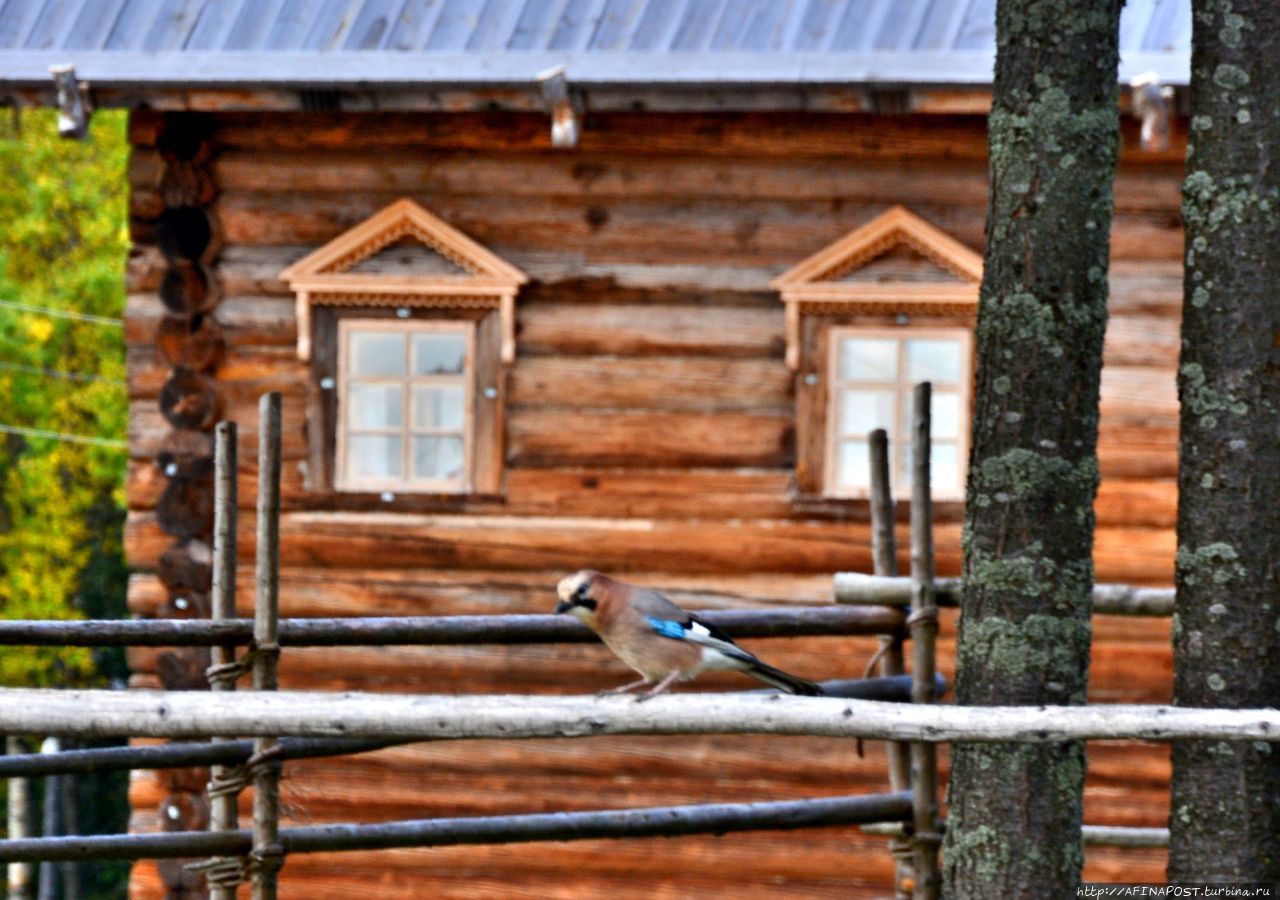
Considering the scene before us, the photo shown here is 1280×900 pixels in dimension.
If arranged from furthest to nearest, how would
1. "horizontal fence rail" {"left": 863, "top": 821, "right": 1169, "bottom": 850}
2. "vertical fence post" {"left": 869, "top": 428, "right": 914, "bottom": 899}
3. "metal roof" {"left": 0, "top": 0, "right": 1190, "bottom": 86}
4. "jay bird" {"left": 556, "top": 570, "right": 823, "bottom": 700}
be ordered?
"metal roof" {"left": 0, "top": 0, "right": 1190, "bottom": 86} → "horizontal fence rail" {"left": 863, "top": 821, "right": 1169, "bottom": 850} → "vertical fence post" {"left": 869, "top": 428, "right": 914, "bottom": 899} → "jay bird" {"left": 556, "top": 570, "right": 823, "bottom": 700}

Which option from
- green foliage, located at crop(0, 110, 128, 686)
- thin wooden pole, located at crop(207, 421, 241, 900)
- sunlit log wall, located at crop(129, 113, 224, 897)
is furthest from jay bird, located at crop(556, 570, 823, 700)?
green foliage, located at crop(0, 110, 128, 686)

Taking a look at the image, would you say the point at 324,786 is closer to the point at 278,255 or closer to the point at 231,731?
the point at 278,255

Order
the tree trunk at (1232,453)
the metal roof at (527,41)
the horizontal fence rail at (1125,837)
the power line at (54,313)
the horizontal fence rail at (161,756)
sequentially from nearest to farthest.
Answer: the tree trunk at (1232,453), the horizontal fence rail at (161,756), the horizontal fence rail at (1125,837), the metal roof at (527,41), the power line at (54,313)

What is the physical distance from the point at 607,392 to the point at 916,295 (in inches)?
59.8

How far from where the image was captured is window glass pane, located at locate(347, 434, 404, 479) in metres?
9.26

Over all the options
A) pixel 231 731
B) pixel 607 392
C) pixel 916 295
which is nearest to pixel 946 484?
pixel 916 295

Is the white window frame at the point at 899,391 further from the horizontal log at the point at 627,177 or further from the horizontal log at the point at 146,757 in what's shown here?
the horizontal log at the point at 146,757

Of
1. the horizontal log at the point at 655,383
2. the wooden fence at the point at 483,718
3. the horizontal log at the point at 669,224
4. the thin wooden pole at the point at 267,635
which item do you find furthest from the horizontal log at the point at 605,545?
the thin wooden pole at the point at 267,635

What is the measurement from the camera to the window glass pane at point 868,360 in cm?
908

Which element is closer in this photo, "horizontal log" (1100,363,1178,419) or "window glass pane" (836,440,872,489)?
"horizontal log" (1100,363,1178,419)

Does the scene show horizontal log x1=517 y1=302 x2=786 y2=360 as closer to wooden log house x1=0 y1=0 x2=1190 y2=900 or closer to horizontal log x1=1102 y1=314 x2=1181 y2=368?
wooden log house x1=0 y1=0 x2=1190 y2=900

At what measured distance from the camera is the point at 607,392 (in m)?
9.10

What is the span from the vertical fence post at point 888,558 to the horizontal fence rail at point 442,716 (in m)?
2.28

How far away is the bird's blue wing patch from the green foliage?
2094cm
